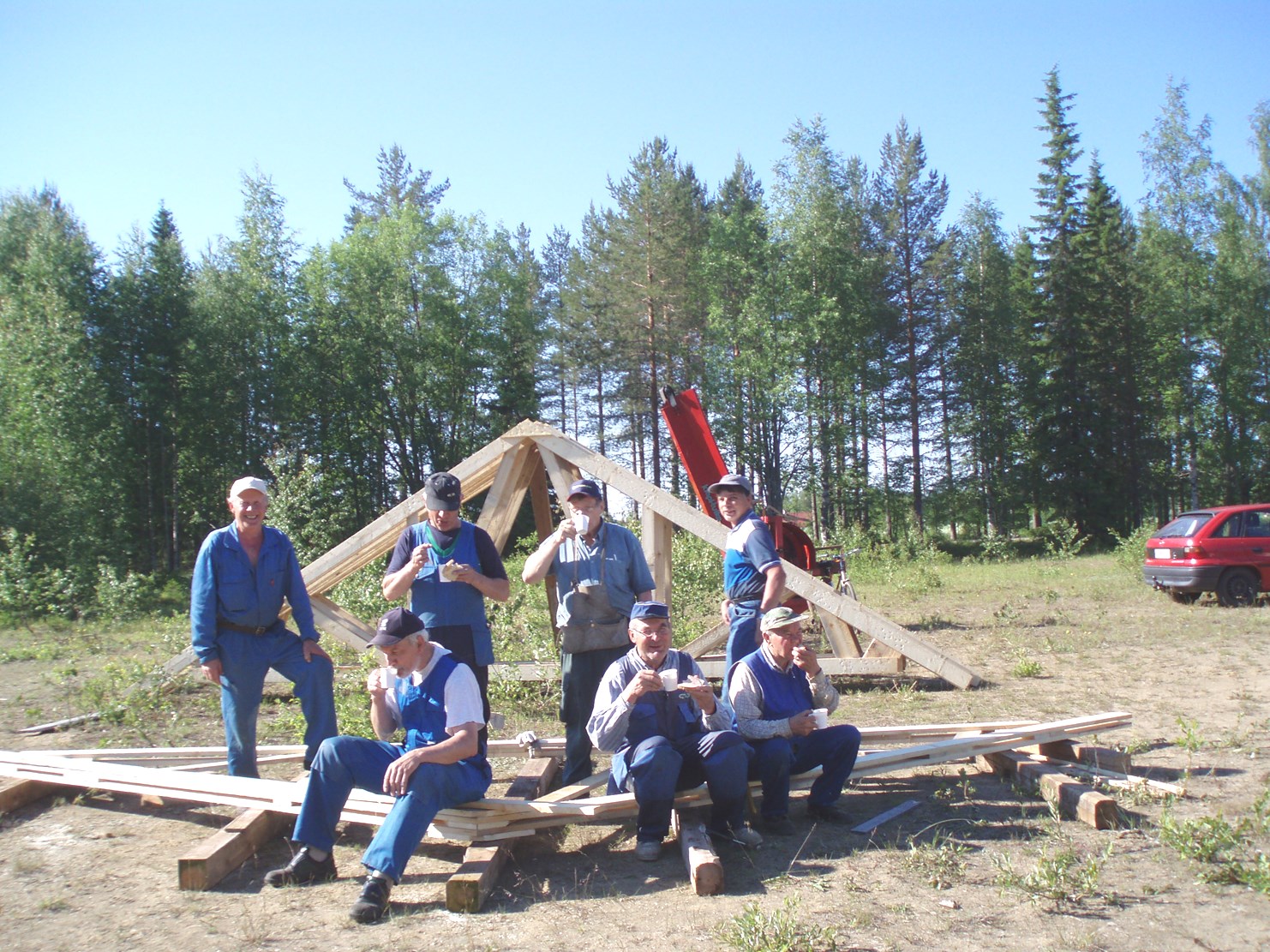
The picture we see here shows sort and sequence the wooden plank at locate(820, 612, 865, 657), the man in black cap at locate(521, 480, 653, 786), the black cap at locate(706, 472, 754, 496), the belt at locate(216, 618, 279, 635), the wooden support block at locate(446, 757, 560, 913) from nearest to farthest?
1. the wooden support block at locate(446, 757, 560, 913)
2. the belt at locate(216, 618, 279, 635)
3. the man in black cap at locate(521, 480, 653, 786)
4. the black cap at locate(706, 472, 754, 496)
5. the wooden plank at locate(820, 612, 865, 657)

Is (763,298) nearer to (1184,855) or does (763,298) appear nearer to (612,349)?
(612,349)

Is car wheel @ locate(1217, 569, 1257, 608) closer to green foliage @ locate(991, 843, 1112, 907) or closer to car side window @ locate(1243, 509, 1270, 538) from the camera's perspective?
car side window @ locate(1243, 509, 1270, 538)

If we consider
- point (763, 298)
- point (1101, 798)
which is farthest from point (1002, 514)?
point (1101, 798)

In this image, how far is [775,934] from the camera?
10.3ft

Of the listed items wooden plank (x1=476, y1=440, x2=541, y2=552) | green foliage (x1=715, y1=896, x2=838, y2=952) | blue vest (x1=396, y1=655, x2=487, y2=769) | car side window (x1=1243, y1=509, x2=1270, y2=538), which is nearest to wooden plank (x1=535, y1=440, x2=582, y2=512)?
wooden plank (x1=476, y1=440, x2=541, y2=552)

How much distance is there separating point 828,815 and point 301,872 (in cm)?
253

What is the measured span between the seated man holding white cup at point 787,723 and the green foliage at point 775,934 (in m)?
1.22

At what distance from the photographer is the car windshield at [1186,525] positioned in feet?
44.1

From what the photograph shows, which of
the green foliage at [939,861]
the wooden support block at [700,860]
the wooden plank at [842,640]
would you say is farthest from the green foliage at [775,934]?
the wooden plank at [842,640]

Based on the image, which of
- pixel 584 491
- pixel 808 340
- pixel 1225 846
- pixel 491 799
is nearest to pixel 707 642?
pixel 584 491

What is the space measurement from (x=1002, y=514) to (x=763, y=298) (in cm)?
1263

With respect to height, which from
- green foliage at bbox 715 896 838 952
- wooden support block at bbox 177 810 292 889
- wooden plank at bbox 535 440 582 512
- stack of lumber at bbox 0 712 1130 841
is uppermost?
wooden plank at bbox 535 440 582 512

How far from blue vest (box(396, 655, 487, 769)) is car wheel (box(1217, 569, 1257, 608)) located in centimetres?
1284

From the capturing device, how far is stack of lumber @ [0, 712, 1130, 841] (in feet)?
13.4
